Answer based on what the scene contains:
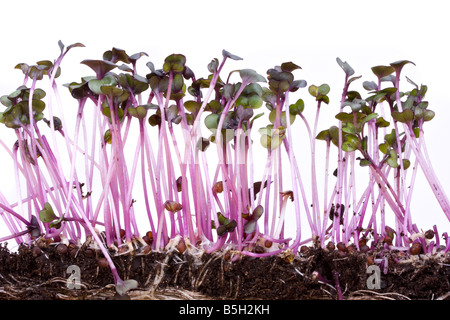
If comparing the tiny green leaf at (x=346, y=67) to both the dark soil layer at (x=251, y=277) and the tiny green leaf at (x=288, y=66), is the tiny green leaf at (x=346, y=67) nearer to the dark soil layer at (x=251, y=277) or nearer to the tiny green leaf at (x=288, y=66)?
the tiny green leaf at (x=288, y=66)

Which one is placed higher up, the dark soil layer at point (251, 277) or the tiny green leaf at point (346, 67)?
the tiny green leaf at point (346, 67)

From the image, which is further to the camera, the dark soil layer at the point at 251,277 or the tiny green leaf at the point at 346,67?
the tiny green leaf at the point at 346,67

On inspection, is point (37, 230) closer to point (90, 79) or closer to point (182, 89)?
point (90, 79)

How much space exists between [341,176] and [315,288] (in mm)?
303

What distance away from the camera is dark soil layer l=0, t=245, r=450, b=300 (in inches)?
49.1

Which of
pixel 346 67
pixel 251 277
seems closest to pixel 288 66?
pixel 346 67

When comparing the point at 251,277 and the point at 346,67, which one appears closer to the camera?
the point at 251,277

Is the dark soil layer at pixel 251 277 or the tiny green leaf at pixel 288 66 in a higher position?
the tiny green leaf at pixel 288 66

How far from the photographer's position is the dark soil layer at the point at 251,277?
125 cm

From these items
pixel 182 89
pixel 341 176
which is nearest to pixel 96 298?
pixel 182 89

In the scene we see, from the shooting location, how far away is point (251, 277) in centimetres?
126

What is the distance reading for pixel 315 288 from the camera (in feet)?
4.14

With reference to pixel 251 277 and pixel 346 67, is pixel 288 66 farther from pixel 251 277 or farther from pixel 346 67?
pixel 251 277
